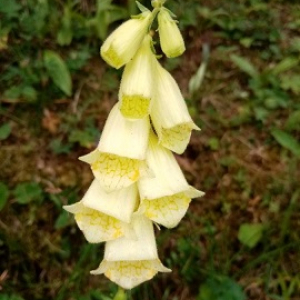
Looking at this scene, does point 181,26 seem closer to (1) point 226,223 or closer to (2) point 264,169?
(2) point 264,169

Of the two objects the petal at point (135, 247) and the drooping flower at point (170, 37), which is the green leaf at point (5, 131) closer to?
Result: the petal at point (135, 247)

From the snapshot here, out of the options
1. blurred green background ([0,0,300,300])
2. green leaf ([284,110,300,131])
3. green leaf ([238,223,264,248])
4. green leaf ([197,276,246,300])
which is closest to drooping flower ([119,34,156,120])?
blurred green background ([0,0,300,300])

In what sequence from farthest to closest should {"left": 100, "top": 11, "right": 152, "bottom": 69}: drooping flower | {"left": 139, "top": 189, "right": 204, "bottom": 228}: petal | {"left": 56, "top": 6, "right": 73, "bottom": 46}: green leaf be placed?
1. {"left": 56, "top": 6, "right": 73, "bottom": 46}: green leaf
2. {"left": 139, "top": 189, "right": 204, "bottom": 228}: petal
3. {"left": 100, "top": 11, "right": 152, "bottom": 69}: drooping flower

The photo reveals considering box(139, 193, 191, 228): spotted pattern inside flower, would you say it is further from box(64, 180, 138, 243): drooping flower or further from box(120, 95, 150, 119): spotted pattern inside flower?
box(120, 95, 150, 119): spotted pattern inside flower

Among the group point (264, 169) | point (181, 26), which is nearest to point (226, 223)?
point (264, 169)

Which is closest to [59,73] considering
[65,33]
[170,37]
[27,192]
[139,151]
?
[65,33]

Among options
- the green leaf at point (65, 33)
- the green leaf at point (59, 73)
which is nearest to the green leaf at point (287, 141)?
the green leaf at point (59, 73)
